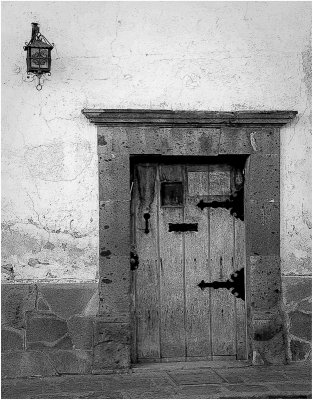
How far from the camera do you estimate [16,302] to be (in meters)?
6.39

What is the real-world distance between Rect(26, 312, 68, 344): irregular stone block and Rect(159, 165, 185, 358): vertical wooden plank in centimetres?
96

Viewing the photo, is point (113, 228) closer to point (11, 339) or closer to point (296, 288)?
point (11, 339)

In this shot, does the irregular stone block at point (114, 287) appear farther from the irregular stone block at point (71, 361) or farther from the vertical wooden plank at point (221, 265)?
the vertical wooden plank at point (221, 265)

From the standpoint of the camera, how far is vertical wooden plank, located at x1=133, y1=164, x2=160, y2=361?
22.1ft

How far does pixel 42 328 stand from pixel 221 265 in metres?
1.68

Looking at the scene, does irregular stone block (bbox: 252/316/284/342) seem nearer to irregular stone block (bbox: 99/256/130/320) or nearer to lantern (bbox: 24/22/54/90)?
irregular stone block (bbox: 99/256/130/320)

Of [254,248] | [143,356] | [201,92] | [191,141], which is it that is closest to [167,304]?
[143,356]

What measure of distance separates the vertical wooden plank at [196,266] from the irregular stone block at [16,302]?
1.38 meters

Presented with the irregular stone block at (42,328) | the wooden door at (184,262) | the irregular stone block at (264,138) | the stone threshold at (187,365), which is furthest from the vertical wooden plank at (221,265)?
the irregular stone block at (42,328)

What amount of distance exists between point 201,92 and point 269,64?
658mm

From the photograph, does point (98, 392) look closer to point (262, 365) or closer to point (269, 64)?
point (262, 365)

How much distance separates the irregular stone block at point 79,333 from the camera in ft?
21.1

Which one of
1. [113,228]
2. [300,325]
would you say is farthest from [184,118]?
[300,325]

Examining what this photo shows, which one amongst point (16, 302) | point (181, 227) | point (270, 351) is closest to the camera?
point (16, 302)
